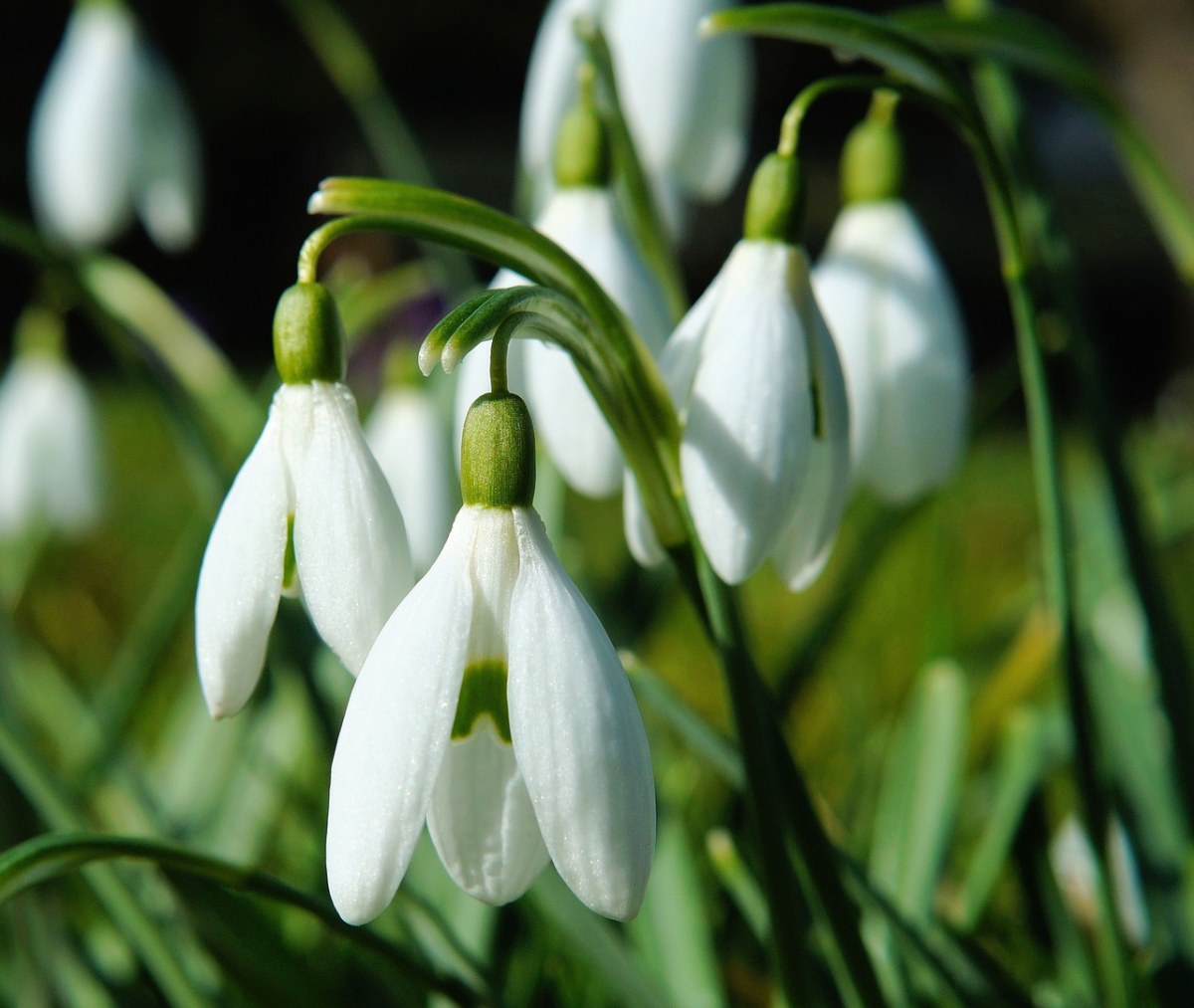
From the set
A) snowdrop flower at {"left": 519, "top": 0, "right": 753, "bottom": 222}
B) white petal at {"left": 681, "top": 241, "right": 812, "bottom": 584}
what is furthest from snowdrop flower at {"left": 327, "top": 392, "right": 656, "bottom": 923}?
snowdrop flower at {"left": 519, "top": 0, "right": 753, "bottom": 222}

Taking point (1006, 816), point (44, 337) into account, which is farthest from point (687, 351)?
point (44, 337)

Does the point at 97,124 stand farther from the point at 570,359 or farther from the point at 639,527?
the point at 639,527

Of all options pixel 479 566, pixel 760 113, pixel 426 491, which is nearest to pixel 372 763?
pixel 479 566

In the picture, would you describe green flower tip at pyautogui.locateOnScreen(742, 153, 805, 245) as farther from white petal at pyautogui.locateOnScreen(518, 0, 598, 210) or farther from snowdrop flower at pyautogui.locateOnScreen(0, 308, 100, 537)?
snowdrop flower at pyautogui.locateOnScreen(0, 308, 100, 537)

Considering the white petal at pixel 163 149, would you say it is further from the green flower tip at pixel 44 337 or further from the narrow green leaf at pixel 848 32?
the narrow green leaf at pixel 848 32

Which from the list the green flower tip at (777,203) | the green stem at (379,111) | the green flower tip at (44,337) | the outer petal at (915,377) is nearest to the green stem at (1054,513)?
the outer petal at (915,377)

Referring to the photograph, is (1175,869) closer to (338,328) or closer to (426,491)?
(426,491)
